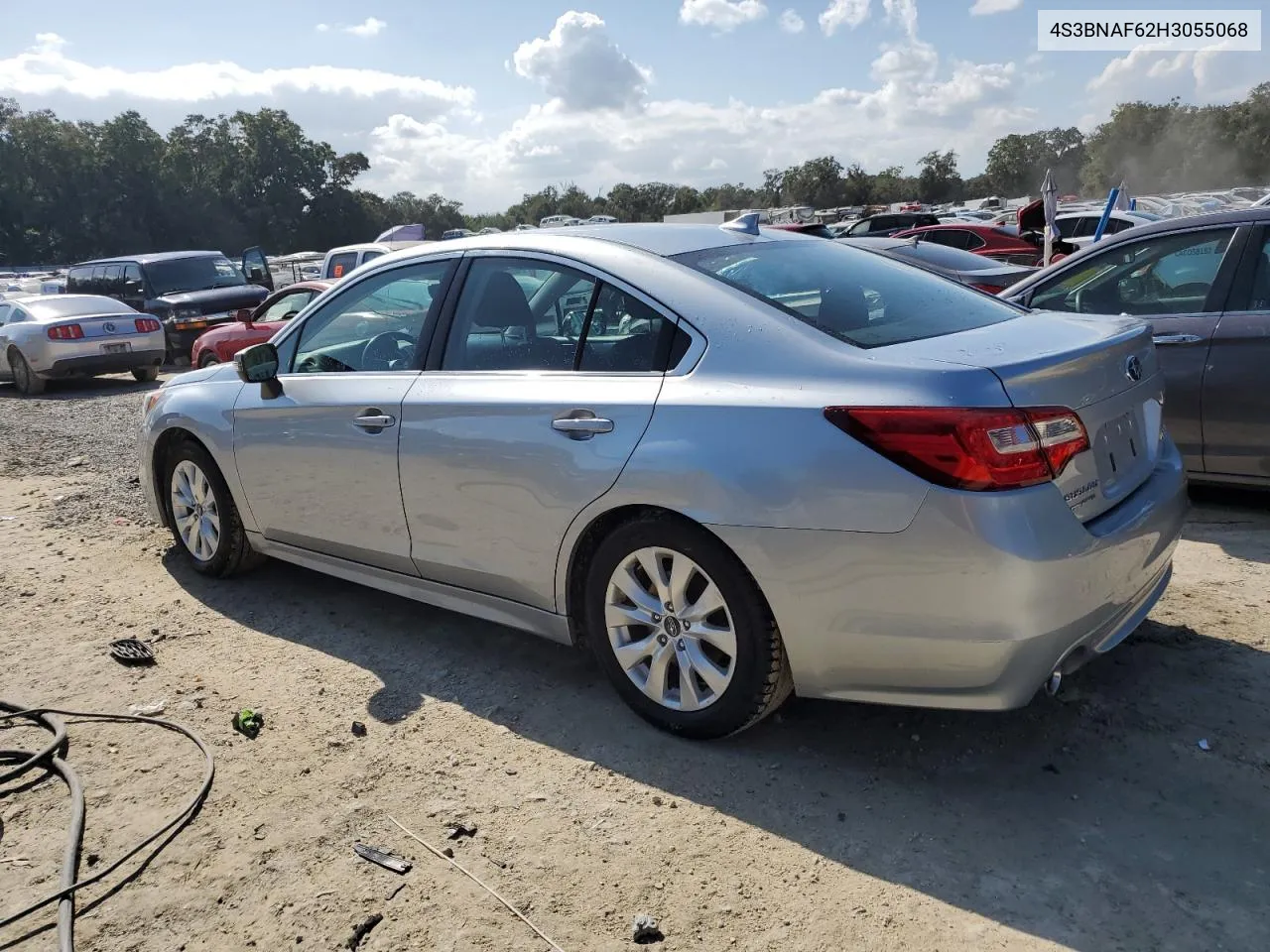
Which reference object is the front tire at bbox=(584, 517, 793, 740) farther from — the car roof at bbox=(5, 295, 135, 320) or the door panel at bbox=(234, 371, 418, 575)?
the car roof at bbox=(5, 295, 135, 320)

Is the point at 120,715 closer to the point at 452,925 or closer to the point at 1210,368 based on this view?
the point at 452,925

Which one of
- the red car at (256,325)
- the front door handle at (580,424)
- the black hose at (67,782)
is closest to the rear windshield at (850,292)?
the front door handle at (580,424)

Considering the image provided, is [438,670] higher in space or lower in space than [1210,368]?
lower

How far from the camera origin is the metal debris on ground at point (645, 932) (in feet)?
8.04

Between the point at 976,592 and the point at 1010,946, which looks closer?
the point at 1010,946

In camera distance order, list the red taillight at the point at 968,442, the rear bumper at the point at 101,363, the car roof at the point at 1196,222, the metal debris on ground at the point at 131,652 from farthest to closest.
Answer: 1. the rear bumper at the point at 101,363
2. the car roof at the point at 1196,222
3. the metal debris on ground at the point at 131,652
4. the red taillight at the point at 968,442

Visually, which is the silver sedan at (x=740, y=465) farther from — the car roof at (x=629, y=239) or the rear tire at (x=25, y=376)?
the rear tire at (x=25, y=376)

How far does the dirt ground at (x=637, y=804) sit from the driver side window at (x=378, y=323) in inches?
47.0

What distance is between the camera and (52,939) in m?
2.59

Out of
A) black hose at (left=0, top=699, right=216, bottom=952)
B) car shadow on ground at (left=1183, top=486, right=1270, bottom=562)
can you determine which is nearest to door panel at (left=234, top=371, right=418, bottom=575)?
black hose at (left=0, top=699, right=216, bottom=952)

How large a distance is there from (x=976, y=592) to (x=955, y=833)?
69cm

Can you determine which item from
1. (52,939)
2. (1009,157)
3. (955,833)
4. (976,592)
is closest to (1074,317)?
(976,592)

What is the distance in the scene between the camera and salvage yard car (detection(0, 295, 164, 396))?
14125 mm

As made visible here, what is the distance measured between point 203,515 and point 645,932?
3.54 m
